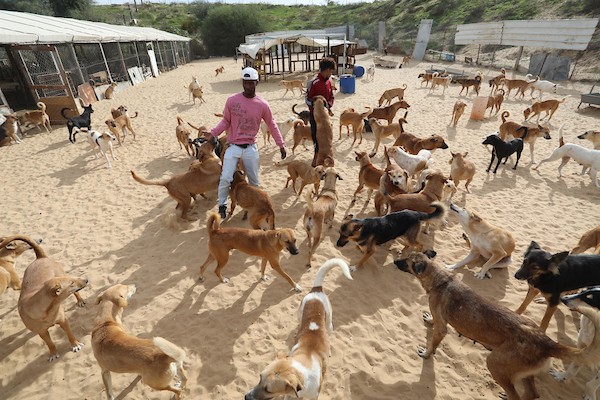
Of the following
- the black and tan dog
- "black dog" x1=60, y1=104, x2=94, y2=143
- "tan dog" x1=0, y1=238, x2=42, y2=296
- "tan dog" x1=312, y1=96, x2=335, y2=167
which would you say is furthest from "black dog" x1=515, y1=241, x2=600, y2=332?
"black dog" x1=60, y1=104, x2=94, y2=143

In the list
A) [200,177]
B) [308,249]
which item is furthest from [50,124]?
[308,249]

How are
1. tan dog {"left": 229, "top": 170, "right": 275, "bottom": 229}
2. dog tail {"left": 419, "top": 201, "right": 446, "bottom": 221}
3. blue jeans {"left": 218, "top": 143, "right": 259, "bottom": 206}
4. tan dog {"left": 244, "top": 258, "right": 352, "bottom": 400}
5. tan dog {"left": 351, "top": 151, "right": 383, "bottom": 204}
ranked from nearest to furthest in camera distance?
tan dog {"left": 244, "top": 258, "right": 352, "bottom": 400} < dog tail {"left": 419, "top": 201, "right": 446, "bottom": 221} < tan dog {"left": 229, "top": 170, "right": 275, "bottom": 229} < blue jeans {"left": 218, "top": 143, "right": 259, "bottom": 206} < tan dog {"left": 351, "top": 151, "right": 383, "bottom": 204}

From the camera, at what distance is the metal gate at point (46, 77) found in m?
13.1

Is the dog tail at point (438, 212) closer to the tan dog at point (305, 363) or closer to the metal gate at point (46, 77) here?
the tan dog at point (305, 363)

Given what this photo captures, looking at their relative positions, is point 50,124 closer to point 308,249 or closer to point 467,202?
point 308,249

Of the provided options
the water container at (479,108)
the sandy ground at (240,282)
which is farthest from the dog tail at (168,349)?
the water container at (479,108)

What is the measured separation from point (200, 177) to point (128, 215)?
2122 millimetres

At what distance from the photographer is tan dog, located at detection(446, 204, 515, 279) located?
457cm

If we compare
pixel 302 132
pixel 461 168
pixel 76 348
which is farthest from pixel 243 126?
pixel 461 168

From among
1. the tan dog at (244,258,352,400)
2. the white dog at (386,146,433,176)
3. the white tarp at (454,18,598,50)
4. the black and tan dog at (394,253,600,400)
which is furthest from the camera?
the white tarp at (454,18,598,50)

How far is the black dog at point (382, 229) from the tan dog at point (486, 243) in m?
0.49

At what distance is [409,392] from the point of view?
3.31 metres

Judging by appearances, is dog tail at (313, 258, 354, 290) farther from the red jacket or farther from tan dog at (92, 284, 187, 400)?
the red jacket

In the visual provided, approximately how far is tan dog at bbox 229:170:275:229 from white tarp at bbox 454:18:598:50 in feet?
76.2
